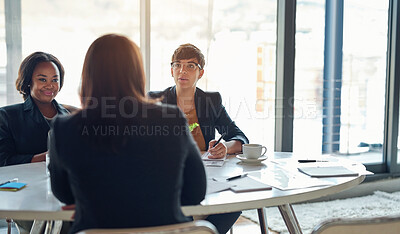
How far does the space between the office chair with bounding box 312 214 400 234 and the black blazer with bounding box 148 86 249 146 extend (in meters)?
1.40

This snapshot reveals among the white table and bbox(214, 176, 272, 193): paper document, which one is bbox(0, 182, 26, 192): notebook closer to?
the white table

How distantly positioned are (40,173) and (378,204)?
2.84m

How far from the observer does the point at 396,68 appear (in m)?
3.85

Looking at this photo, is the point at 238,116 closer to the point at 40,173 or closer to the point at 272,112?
the point at 272,112

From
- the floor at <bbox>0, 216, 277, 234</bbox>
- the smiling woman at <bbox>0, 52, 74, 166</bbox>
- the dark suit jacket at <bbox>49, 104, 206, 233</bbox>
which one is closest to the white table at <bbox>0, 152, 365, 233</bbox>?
the dark suit jacket at <bbox>49, 104, 206, 233</bbox>

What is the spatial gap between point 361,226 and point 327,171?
72cm

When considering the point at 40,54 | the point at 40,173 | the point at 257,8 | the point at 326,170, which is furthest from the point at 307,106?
the point at 40,173

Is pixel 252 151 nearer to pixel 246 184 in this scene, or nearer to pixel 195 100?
pixel 246 184

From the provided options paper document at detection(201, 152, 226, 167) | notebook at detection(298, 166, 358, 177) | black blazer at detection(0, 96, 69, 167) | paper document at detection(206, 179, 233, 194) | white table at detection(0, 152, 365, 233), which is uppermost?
black blazer at detection(0, 96, 69, 167)

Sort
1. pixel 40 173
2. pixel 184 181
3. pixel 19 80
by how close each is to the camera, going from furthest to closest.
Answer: pixel 19 80
pixel 40 173
pixel 184 181

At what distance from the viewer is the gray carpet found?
117 inches

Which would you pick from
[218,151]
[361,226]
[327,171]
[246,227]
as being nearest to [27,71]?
[218,151]

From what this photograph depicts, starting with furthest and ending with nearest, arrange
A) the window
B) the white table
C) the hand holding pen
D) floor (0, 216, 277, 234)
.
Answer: the window, floor (0, 216, 277, 234), the hand holding pen, the white table

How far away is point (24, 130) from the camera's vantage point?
7.06ft
